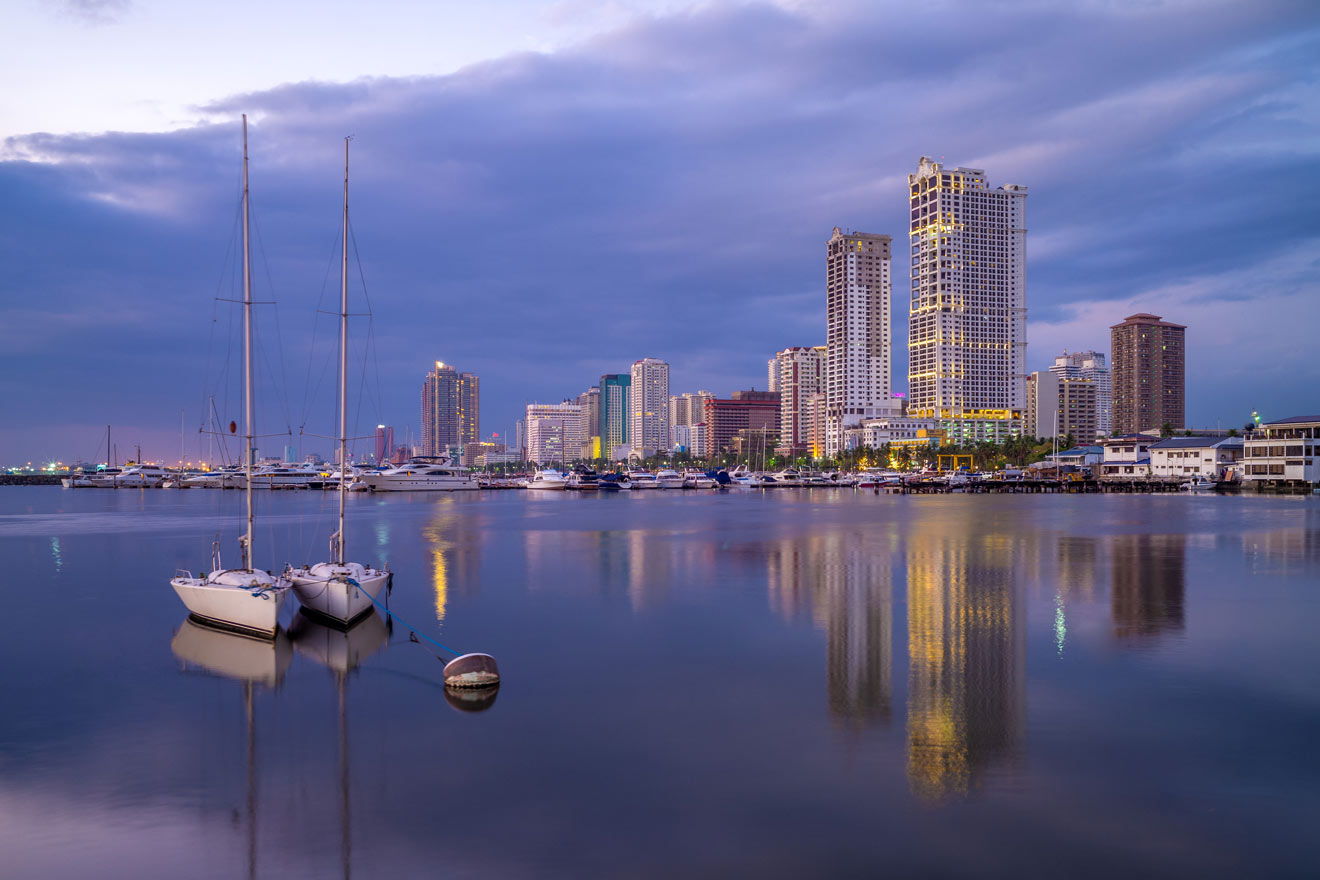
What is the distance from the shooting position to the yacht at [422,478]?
142 meters

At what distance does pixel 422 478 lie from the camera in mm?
149625

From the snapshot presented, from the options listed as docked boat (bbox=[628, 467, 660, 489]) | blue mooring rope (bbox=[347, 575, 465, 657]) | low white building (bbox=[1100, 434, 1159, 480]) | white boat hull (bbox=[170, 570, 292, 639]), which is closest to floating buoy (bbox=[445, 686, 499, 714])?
blue mooring rope (bbox=[347, 575, 465, 657])

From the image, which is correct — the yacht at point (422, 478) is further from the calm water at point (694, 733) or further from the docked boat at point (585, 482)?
the calm water at point (694, 733)

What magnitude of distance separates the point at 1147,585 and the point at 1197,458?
425 ft

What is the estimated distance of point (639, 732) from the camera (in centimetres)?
1493

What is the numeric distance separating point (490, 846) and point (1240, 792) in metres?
11.0

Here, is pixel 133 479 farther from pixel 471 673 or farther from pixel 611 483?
pixel 471 673

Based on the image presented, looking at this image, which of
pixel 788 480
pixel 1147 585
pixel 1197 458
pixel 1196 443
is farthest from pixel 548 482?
pixel 1147 585

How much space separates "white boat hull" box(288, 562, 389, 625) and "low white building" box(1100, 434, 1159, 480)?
153751mm

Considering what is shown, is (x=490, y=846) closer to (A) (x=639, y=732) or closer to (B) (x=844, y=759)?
(A) (x=639, y=732)

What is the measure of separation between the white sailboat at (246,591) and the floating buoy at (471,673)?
708cm

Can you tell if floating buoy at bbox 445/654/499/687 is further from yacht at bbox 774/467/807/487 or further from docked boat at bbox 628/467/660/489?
yacht at bbox 774/467/807/487

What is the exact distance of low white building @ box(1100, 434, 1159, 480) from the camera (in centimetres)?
14762

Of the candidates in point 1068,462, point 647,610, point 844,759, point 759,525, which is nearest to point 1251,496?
point 1068,462
